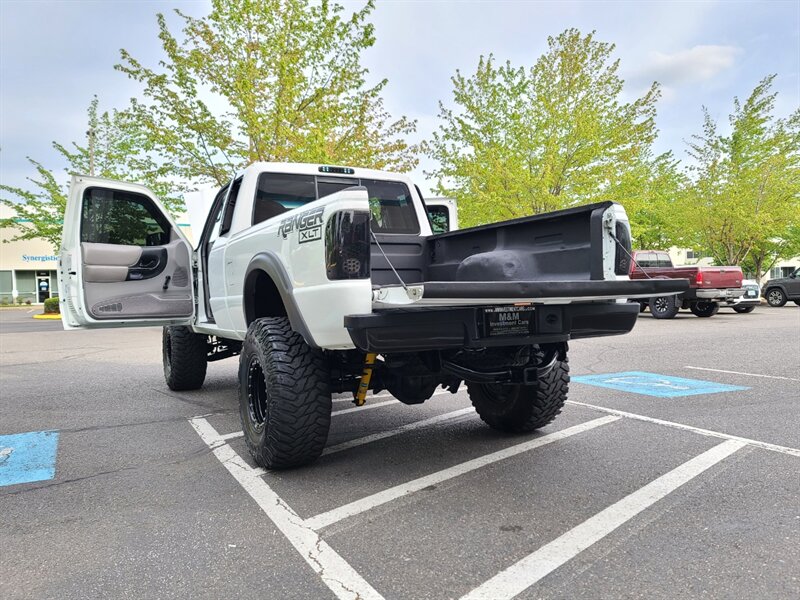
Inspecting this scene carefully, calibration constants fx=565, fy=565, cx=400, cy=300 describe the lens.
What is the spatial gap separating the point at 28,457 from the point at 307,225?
114 inches

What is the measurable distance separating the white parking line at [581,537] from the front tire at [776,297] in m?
21.5

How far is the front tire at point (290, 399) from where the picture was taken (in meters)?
3.40

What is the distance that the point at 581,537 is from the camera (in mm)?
2637

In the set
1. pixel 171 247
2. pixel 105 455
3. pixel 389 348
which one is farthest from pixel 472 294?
pixel 171 247

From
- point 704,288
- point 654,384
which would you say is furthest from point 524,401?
point 704,288

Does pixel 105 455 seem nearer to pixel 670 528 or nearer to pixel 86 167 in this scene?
pixel 670 528

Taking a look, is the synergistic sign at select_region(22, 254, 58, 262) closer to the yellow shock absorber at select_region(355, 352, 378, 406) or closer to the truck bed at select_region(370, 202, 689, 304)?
the truck bed at select_region(370, 202, 689, 304)

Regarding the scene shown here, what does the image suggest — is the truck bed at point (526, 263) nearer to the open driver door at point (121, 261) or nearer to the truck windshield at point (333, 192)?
the truck windshield at point (333, 192)

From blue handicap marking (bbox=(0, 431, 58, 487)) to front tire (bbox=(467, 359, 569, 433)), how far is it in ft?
9.93

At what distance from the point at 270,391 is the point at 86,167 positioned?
25.7 meters

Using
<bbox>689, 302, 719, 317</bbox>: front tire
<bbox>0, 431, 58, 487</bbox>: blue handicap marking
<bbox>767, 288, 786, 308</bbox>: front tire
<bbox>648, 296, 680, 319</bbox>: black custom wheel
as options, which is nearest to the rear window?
<bbox>0, 431, 58, 487</bbox>: blue handicap marking

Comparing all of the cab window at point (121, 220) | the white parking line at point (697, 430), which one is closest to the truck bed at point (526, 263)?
the white parking line at point (697, 430)

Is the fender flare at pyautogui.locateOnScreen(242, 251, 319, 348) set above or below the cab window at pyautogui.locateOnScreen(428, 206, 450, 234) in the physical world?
below

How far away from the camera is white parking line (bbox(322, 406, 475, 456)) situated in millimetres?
A: 4219
